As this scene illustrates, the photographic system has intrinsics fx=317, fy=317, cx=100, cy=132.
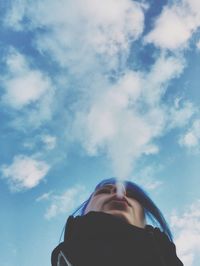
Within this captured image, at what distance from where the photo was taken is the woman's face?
326 centimetres

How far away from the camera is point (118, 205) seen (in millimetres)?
3385

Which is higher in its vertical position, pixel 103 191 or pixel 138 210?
pixel 103 191

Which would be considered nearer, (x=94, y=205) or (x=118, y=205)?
(x=118, y=205)

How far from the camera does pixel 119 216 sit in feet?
10.3

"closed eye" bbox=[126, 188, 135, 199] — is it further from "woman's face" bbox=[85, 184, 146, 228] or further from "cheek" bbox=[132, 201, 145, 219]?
"cheek" bbox=[132, 201, 145, 219]

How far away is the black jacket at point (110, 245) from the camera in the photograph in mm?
2586

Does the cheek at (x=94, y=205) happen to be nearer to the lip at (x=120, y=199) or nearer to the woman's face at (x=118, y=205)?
the woman's face at (x=118, y=205)

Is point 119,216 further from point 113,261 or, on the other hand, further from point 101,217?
point 113,261

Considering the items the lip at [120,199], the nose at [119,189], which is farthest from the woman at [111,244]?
the nose at [119,189]

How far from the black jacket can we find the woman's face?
346mm

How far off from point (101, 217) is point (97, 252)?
0.34m

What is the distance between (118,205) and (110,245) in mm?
747

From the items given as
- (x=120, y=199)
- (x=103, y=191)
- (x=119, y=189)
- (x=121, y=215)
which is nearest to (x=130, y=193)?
(x=119, y=189)

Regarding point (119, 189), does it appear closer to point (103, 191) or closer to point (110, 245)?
point (103, 191)
